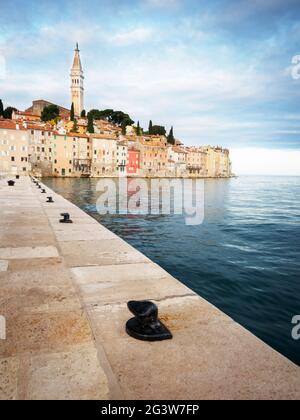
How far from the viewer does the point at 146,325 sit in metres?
3.41

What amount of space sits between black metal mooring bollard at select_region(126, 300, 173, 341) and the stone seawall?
8 cm

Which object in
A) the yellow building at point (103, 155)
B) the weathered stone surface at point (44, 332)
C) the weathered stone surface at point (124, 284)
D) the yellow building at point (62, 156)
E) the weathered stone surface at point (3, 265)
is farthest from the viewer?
the yellow building at point (103, 155)

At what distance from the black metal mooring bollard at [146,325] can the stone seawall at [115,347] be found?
0.08 meters

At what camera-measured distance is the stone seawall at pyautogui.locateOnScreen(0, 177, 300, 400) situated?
8.27ft

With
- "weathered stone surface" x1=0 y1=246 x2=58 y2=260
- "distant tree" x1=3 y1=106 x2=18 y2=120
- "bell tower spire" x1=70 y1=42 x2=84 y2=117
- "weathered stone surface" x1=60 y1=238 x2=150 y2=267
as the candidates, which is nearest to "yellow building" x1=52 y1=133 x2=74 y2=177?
"distant tree" x1=3 y1=106 x2=18 y2=120

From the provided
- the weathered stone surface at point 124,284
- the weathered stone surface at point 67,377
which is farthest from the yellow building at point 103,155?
the weathered stone surface at point 67,377

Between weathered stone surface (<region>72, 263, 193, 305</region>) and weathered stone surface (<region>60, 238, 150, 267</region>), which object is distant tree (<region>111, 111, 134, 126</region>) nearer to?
weathered stone surface (<region>60, 238, 150, 267</region>)

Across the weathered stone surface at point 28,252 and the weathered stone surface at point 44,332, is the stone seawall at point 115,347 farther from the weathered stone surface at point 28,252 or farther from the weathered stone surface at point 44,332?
the weathered stone surface at point 28,252

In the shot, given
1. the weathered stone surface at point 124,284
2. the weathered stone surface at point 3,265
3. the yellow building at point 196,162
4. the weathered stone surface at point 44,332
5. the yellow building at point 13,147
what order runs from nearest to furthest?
the weathered stone surface at point 44,332 < the weathered stone surface at point 124,284 < the weathered stone surface at point 3,265 < the yellow building at point 13,147 < the yellow building at point 196,162

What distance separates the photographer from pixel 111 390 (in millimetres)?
2504

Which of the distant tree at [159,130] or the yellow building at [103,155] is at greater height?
the distant tree at [159,130]

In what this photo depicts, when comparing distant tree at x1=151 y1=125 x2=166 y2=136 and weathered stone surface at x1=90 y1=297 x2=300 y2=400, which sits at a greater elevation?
distant tree at x1=151 y1=125 x2=166 y2=136

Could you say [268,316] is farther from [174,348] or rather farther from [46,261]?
[46,261]

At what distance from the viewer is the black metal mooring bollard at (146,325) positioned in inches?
129
